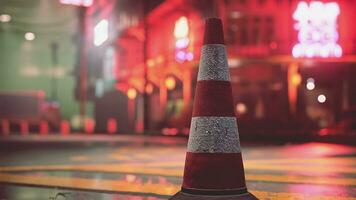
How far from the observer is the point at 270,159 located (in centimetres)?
1062

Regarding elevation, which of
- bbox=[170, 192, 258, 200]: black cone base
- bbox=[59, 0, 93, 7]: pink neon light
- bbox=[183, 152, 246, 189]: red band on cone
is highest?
bbox=[59, 0, 93, 7]: pink neon light

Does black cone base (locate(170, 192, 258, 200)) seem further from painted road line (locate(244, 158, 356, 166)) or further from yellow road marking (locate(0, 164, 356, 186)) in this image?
painted road line (locate(244, 158, 356, 166))

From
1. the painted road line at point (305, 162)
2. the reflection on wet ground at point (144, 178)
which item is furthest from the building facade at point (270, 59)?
the reflection on wet ground at point (144, 178)

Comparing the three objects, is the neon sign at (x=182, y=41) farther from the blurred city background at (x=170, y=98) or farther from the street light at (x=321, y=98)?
the street light at (x=321, y=98)

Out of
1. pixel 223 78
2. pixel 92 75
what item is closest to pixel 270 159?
pixel 223 78

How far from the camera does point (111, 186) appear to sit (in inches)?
257

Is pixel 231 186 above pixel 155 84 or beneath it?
beneath

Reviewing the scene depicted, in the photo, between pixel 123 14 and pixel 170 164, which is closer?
pixel 170 164

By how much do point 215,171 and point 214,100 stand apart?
0.56 metres

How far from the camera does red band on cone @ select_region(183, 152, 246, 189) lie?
441 cm

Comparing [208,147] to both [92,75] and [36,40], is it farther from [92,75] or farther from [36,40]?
[36,40]

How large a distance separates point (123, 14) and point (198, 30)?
401 inches

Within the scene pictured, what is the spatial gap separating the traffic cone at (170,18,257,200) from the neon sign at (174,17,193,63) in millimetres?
20268

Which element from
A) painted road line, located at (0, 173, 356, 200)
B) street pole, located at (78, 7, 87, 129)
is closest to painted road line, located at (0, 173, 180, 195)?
painted road line, located at (0, 173, 356, 200)
